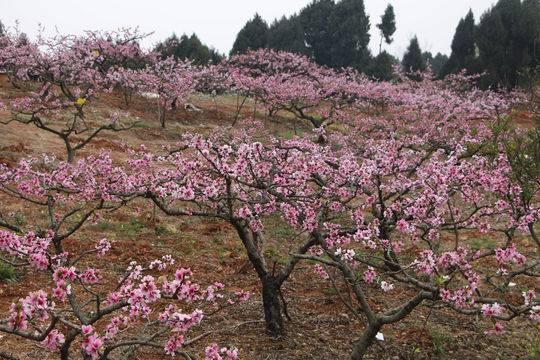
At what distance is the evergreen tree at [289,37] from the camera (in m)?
54.8

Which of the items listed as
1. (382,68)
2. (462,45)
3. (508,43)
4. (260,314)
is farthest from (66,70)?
(462,45)

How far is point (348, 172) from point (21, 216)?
28.4 feet

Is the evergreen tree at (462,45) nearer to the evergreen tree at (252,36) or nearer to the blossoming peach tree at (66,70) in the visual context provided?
the evergreen tree at (252,36)

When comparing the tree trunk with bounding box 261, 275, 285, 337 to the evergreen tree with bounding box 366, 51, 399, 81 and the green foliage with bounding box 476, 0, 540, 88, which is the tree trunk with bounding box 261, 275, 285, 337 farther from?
the evergreen tree with bounding box 366, 51, 399, 81

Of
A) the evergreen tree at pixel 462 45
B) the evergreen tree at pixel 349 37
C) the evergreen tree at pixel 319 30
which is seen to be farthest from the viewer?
the evergreen tree at pixel 319 30

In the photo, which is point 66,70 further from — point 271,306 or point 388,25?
point 388,25

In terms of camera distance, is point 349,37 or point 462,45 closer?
point 462,45

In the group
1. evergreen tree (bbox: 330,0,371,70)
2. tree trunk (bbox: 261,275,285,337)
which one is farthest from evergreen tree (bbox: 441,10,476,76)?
tree trunk (bbox: 261,275,285,337)

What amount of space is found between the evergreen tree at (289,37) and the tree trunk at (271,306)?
49401mm

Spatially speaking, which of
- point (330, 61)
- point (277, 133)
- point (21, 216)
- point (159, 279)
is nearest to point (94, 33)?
point (277, 133)

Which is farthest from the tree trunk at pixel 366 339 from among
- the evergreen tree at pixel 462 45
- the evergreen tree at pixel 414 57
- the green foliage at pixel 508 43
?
the evergreen tree at pixel 414 57

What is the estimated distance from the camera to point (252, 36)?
56.3 metres

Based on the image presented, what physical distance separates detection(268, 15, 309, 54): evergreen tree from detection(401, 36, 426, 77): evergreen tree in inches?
463

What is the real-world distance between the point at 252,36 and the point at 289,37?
444 cm
